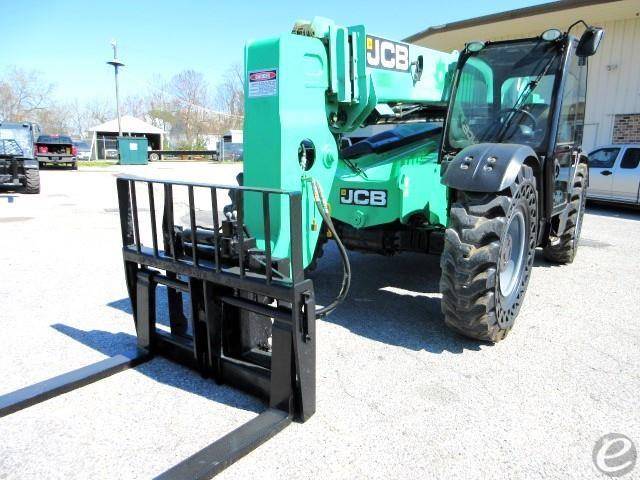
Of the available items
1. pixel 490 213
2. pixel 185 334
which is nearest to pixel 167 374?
pixel 185 334

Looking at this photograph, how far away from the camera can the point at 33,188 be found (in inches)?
555

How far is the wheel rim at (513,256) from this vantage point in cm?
382

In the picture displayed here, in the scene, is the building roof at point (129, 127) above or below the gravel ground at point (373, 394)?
above

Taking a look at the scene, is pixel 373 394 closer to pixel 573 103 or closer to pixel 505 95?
pixel 505 95

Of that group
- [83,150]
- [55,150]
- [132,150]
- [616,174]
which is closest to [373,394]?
[616,174]

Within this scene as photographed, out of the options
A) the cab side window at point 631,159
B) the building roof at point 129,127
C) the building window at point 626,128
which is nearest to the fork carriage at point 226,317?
the cab side window at point 631,159

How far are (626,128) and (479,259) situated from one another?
1312 cm

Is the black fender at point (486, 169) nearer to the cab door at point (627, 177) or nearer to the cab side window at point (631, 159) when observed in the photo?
the cab door at point (627, 177)

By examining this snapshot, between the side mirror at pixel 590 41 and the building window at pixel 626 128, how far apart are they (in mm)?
11226

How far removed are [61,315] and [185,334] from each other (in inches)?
65.1

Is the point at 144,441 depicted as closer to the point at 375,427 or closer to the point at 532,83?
the point at 375,427

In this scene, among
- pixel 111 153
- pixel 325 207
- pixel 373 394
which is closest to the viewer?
pixel 373 394

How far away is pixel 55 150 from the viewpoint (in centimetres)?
2625

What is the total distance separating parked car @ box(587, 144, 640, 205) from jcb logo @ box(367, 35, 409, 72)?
8.93 m
